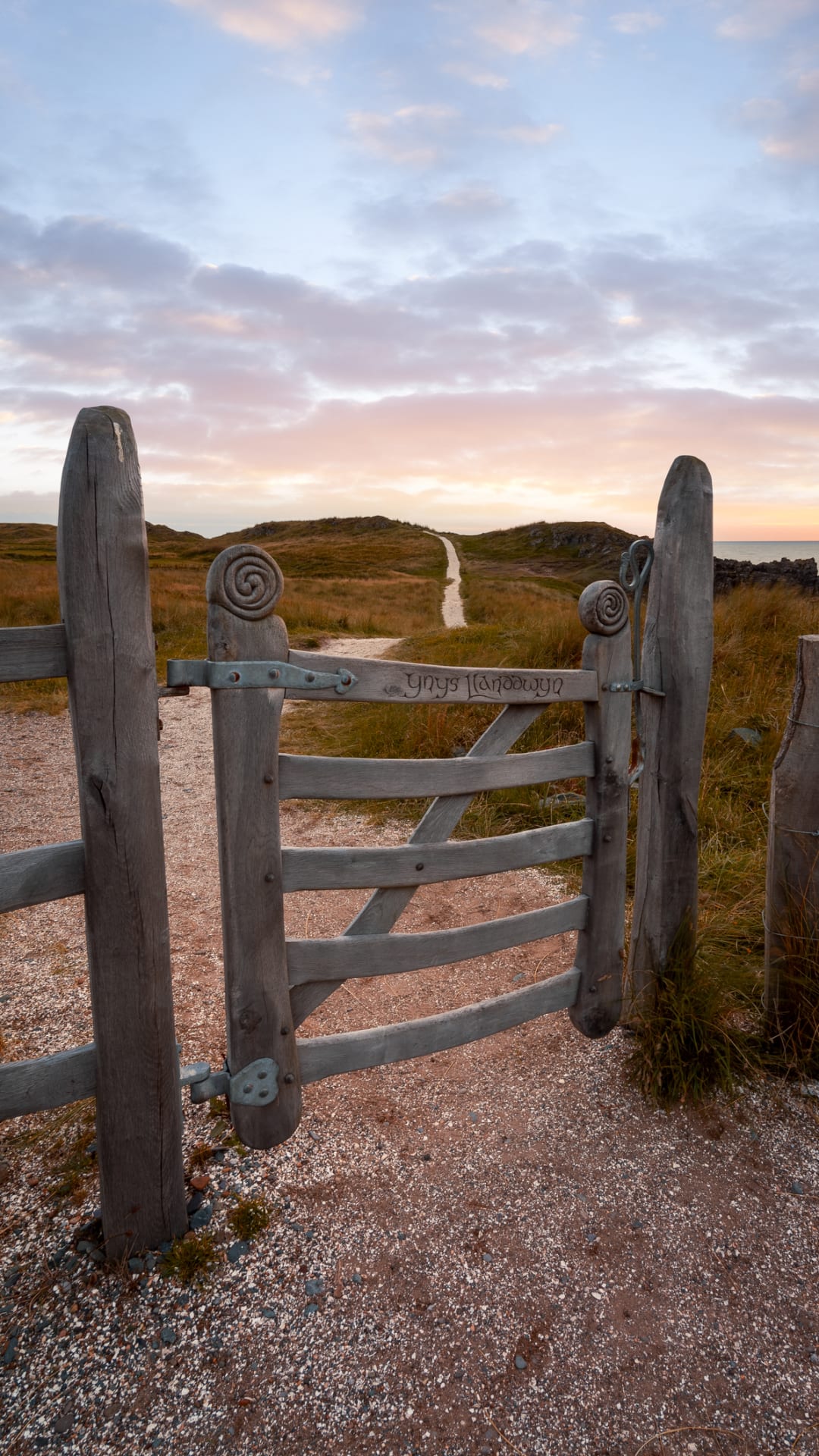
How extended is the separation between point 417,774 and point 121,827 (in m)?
1.02

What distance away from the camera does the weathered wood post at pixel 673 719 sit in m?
3.03

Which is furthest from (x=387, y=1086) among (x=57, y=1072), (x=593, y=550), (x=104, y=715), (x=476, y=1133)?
(x=593, y=550)

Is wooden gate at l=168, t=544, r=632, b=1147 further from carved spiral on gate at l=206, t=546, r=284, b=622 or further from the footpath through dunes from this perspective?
the footpath through dunes

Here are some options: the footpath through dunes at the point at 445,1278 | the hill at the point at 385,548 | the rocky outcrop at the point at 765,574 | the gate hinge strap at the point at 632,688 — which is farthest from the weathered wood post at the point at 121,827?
the hill at the point at 385,548

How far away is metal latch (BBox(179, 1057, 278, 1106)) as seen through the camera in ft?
8.26

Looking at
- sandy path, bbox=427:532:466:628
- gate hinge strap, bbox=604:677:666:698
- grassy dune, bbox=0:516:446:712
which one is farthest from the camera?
sandy path, bbox=427:532:466:628

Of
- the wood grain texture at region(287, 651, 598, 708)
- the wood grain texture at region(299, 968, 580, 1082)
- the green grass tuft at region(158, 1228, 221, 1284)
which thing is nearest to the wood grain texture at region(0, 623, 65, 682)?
the wood grain texture at region(287, 651, 598, 708)

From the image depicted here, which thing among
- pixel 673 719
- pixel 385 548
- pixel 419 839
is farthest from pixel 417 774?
pixel 385 548

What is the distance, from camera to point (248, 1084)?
254 cm

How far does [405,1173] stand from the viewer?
2775 millimetres

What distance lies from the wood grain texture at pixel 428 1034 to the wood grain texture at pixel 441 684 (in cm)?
123

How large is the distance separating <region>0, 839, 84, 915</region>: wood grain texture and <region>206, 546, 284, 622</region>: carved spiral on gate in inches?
31.2

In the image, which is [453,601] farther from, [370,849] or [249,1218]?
[249,1218]

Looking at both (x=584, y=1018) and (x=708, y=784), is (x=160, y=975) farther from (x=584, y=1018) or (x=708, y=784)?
(x=708, y=784)
